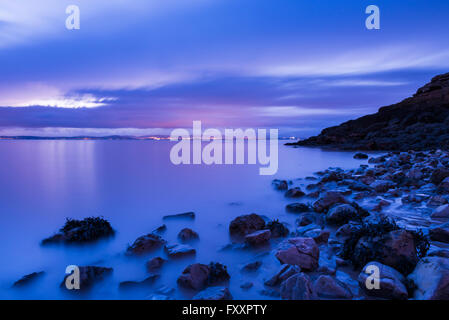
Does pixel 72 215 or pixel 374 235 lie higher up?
pixel 374 235

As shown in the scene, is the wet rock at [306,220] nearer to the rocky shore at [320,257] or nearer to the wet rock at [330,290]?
the rocky shore at [320,257]

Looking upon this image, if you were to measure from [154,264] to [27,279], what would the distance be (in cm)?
165

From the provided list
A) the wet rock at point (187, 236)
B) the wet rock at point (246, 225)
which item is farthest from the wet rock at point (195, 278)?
the wet rock at point (246, 225)

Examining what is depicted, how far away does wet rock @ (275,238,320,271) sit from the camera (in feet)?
11.2

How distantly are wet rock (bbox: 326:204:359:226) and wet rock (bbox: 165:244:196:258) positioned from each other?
9.68 feet

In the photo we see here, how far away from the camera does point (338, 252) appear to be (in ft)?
12.8

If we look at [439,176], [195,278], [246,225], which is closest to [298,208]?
[246,225]

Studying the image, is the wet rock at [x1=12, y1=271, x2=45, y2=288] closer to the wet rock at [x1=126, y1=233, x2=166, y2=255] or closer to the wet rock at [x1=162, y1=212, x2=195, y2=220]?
the wet rock at [x1=126, y1=233, x2=166, y2=255]

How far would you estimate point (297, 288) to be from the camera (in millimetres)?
2711

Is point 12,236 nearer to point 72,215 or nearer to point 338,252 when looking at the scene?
point 72,215

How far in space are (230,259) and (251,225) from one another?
1.15 meters
